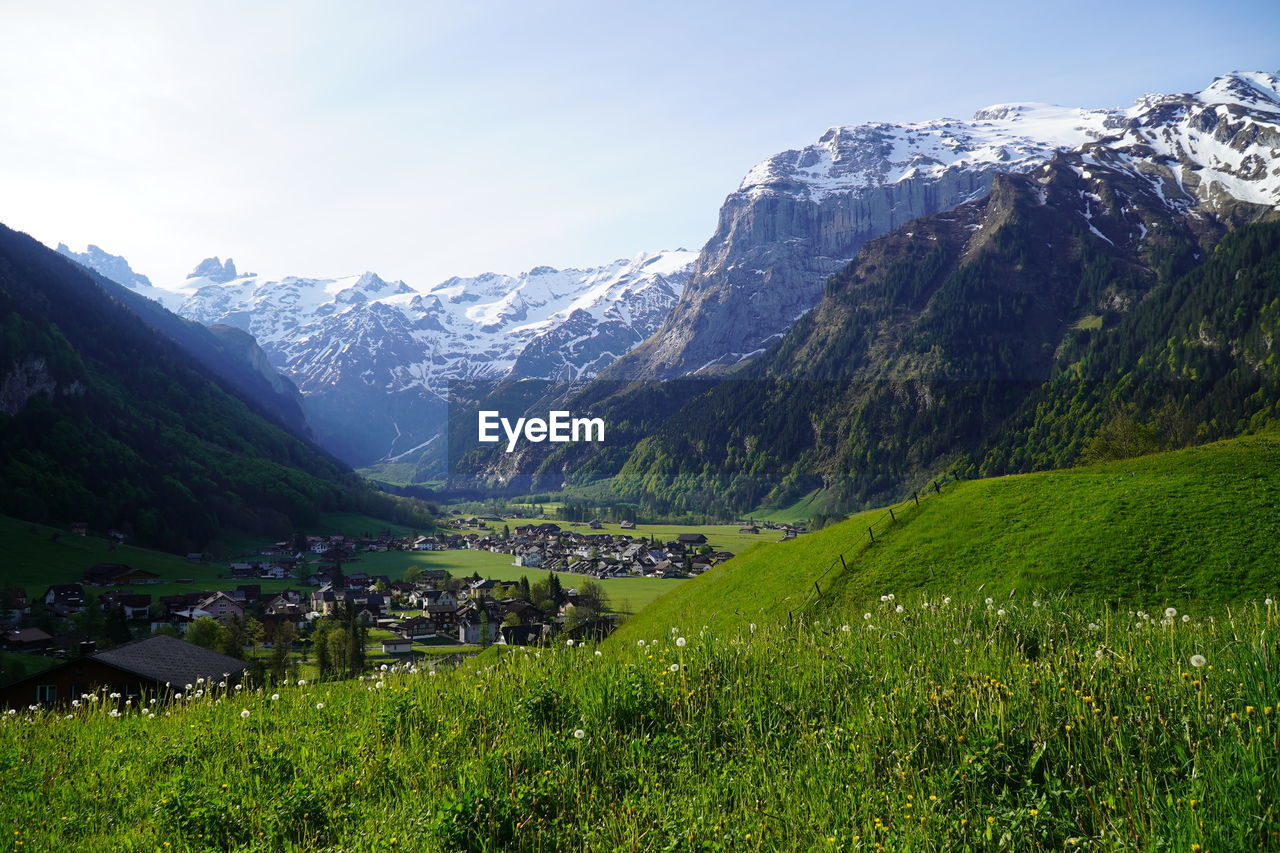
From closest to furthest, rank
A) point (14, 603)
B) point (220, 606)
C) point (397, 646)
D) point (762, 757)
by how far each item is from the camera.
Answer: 1. point (762, 757)
2. point (397, 646)
3. point (14, 603)
4. point (220, 606)

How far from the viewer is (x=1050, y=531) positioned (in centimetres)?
3003

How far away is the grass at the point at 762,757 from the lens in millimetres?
5793

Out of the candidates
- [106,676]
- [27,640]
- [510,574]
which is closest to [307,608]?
[27,640]

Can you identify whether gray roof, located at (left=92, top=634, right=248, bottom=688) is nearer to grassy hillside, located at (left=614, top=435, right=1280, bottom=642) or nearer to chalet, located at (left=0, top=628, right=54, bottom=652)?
grassy hillside, located at (left=614, top=435, right=1280, bottom=642)

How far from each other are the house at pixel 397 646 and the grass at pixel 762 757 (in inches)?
3498

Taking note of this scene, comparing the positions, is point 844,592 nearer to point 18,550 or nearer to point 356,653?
point 356,653

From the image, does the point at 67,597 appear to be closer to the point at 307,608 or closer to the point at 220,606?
the point at 220,606

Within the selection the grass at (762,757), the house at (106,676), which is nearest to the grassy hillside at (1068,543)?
the grass at (762,757)

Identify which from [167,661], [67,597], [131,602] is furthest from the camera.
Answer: [67,597]

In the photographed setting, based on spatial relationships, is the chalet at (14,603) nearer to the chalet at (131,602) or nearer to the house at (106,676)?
the chalet at (131,602)

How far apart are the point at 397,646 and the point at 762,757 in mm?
97598

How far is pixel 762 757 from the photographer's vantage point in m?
7.33

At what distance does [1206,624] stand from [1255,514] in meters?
22.8

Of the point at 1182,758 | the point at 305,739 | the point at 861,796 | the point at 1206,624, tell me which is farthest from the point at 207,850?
the point at 1206,624
